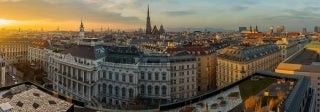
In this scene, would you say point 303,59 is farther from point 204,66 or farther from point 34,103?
point 34,103

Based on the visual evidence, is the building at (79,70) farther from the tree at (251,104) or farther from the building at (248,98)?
the tree at (251,104)

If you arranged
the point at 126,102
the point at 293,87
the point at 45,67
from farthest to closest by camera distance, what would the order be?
the point at 45,67 → the point at 126,102 → the point at 293,87

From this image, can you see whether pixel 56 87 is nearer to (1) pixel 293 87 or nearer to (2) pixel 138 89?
(2) pixel 138 89

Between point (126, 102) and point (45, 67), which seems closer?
point (126, 102)

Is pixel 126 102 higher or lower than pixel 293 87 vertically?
lower

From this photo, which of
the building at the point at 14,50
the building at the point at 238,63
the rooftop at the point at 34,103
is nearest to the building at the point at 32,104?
the rooftop at the point at 34,103

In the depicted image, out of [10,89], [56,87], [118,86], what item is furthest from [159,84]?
[10,89]

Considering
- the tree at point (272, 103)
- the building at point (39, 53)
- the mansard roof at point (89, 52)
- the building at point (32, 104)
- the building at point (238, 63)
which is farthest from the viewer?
the building at point (39, 53)
